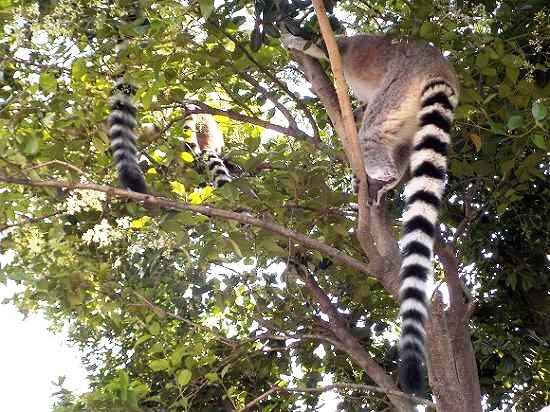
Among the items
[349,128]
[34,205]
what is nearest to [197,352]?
[34,205]

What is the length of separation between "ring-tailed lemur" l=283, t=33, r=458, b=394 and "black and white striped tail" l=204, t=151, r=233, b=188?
1.72 m

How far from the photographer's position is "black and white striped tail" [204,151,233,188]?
6250 millimetres

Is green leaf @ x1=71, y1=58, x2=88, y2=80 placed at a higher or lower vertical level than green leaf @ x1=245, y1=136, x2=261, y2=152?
higher

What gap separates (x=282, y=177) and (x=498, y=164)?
1.30 metres

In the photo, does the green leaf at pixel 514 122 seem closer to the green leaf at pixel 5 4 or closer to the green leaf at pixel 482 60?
the green leaf at pixel 482 60

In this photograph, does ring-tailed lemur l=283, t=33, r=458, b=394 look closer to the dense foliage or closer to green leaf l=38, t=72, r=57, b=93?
the dense foliage

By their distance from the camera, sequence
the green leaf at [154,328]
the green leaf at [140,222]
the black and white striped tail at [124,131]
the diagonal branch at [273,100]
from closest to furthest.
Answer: the black and white striped tail at [124,131]
the green leaf at [154,328]
the green leaf at [140,222]
the diagonal branch at [273,100]

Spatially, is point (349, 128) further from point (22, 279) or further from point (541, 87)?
point (22, 279)

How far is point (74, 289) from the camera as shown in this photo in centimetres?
412

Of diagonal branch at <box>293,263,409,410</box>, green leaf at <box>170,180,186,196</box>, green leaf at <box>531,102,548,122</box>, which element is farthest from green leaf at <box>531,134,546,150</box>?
green leaf at <box>170,180,186,196</box>

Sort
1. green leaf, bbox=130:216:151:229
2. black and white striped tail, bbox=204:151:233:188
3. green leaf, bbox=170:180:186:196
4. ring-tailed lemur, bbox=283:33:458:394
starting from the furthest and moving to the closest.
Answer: black and white striped tail, bbox=204:151:233:188, green leaf, bbox=170:180:186:196, green leaf, bbox=130:216:151:229, ring-tailed lemur, bbox=283:33:458:394

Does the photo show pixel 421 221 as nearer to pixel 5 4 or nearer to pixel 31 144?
pixel 31 144

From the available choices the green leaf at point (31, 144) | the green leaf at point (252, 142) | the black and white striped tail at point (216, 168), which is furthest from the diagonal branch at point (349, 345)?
the green leaf at point (31, 144)

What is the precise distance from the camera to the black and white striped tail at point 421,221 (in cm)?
284
